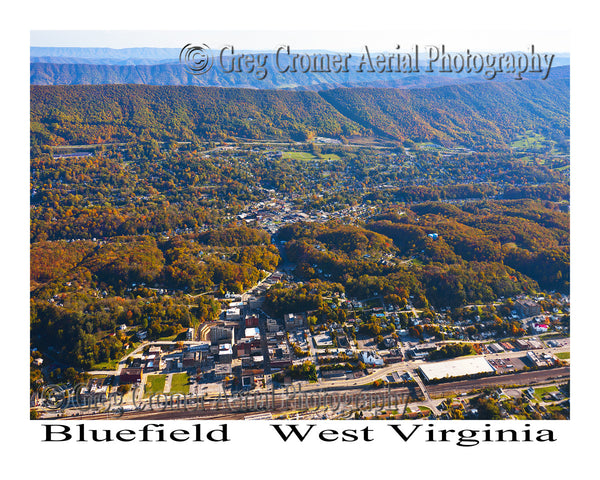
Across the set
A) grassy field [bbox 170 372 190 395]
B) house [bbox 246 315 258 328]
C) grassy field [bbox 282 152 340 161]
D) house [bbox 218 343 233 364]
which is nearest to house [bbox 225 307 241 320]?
house [bbox 246 315 258 328]

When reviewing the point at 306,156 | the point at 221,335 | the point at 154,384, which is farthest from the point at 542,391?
the point at 306,156

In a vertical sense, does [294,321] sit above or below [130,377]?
above

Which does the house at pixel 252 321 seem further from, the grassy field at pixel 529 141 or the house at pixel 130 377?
the grassy field at pixel 529 141

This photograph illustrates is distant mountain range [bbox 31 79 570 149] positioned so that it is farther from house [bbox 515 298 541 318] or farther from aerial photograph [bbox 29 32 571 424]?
house [bbox 515 298 541 318]

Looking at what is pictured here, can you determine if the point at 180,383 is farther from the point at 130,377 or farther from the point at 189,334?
the point at 189,334

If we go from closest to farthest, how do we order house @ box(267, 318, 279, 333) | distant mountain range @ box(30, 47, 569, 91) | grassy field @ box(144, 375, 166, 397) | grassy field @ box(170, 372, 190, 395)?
grassy field @ box(144, 375, 166, 397), grassy field @ box(170, 372, 190, 395), house @ box(267, 318, 279, 333), distant mountain range @ box(30, 47, 569, 91)

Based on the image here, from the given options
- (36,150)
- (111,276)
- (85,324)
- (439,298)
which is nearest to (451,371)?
(439,298)

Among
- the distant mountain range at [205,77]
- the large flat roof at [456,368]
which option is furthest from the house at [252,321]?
the distant mountain range at [205,77]

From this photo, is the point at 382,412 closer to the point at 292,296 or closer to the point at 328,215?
the point at 292,296
